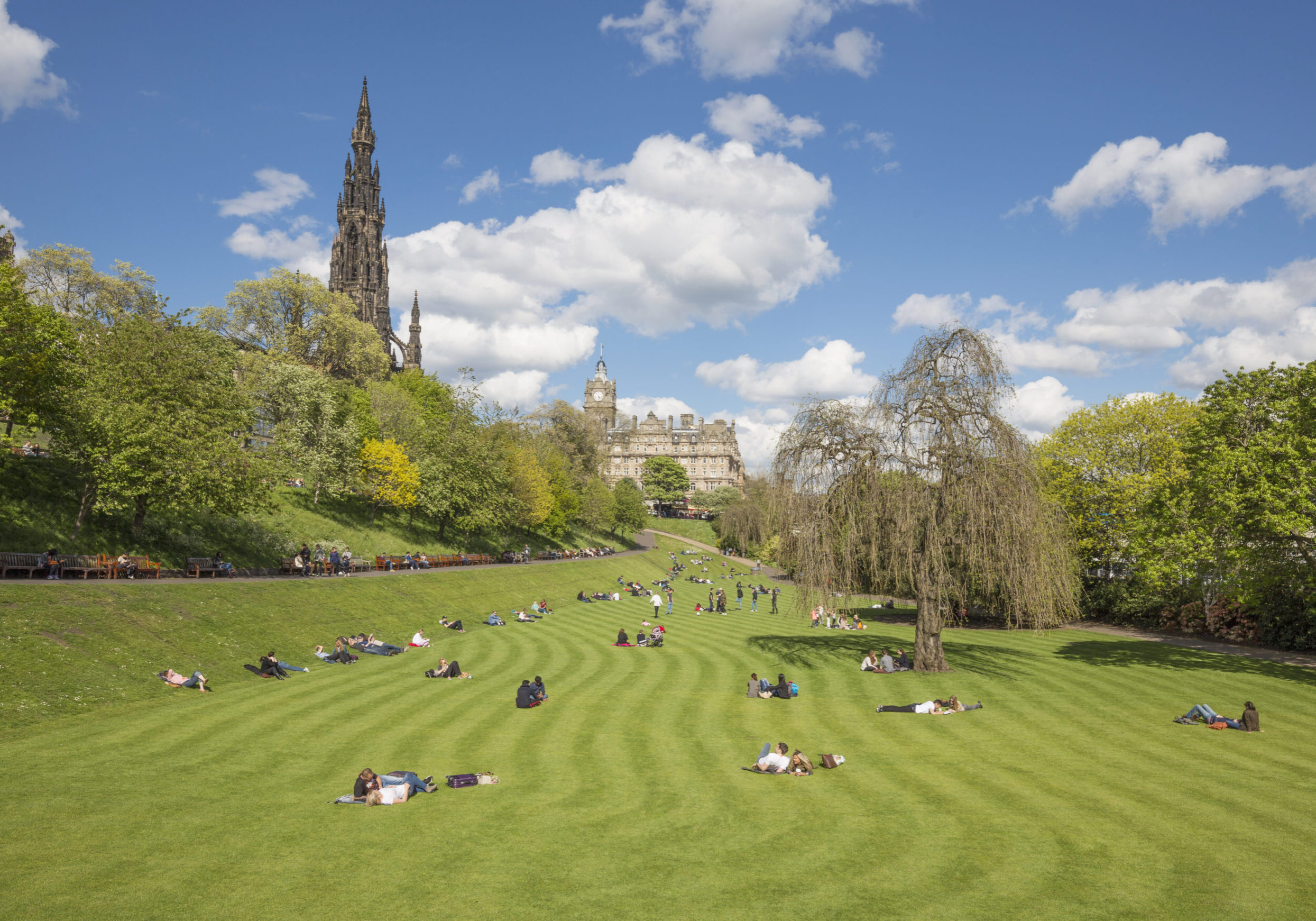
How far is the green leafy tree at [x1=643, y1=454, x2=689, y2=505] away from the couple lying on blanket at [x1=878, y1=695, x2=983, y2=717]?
425 feet

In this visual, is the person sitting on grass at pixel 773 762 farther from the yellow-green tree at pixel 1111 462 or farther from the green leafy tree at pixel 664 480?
the green leafy tree at pixel 664 480

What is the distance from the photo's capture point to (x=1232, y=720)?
20.1 meters

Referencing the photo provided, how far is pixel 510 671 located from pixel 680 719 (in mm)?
9109

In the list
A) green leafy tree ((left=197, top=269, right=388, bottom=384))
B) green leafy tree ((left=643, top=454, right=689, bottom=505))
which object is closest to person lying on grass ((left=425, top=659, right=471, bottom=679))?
green leafy tree ((left=197, top=269, right=388, bottom=384))

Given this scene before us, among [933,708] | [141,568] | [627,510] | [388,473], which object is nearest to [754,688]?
[933,708]

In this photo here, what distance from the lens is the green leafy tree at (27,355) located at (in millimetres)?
27641

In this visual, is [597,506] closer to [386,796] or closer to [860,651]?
[860,651]

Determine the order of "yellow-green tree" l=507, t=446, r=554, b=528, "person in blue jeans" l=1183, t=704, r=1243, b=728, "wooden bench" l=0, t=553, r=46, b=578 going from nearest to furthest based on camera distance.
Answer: "person in blue jeans" l=1183, t=704, r=1243, b=728 → "wooden bench" l=0, t=553, r=46, b=578 → "yellow-green tree" l=507, t=446, r=554, b=528

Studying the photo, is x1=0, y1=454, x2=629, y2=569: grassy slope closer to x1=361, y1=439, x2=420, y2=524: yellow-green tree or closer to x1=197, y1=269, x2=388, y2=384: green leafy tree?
x1=361, y1=439, x2=420, y2=524: yellow-green tree

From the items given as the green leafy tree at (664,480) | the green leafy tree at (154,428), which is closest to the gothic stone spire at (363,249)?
the green leafy tree at (664,480)

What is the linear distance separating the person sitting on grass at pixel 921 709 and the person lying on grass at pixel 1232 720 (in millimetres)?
6609

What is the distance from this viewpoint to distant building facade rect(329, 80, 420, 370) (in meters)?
114

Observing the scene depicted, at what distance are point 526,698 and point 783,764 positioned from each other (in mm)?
8546

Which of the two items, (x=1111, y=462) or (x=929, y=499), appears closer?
(x=929, y=499)
